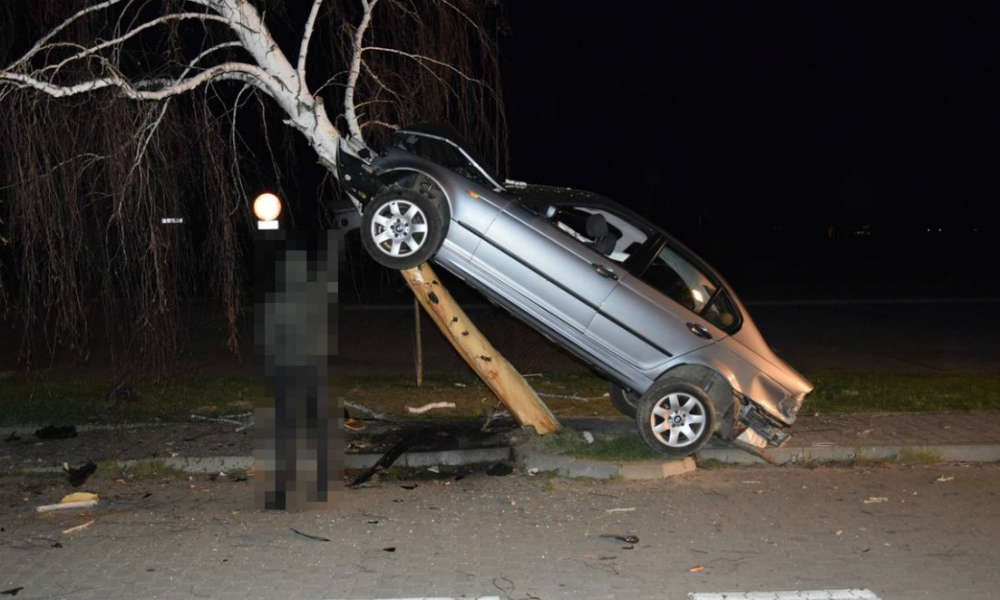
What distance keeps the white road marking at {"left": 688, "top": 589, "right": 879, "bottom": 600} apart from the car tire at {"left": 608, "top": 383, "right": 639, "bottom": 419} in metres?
4.30

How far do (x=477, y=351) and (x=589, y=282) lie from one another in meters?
1.42

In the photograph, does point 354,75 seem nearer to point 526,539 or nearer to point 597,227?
point 597,227

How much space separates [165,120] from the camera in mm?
9117

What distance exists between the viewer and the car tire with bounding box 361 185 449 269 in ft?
27.3

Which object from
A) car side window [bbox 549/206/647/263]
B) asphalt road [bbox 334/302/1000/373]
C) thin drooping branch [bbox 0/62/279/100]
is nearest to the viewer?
thin drooping branch [bbox 0/62/279/100]

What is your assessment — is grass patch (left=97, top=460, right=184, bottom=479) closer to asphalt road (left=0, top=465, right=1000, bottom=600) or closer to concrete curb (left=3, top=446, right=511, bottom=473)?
concrete curb (left=3, top=446, right=511, bottom=473)

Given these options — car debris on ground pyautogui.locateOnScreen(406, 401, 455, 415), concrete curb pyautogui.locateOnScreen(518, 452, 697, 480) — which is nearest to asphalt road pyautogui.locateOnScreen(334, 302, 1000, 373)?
car debris on ground pyautogui.locateOnScreen(406, 401, 455, 415)

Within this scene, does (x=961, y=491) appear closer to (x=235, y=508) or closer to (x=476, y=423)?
(x=476, y=423)

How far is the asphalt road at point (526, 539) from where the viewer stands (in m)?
5.86

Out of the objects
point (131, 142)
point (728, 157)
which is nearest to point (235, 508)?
point (131, 142)

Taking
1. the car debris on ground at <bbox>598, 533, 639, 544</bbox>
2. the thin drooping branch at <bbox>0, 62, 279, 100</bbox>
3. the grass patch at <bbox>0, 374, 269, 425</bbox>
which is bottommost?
the car debris on ground at <bbox>598, 533, 639, 544</bbox>

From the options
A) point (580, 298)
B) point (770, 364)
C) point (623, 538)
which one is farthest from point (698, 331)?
point (623, 538)

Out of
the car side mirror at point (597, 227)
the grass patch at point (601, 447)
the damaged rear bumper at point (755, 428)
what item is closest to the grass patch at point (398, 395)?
the grass patch at point (601, 447)

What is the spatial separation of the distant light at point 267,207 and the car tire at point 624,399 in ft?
12.1
